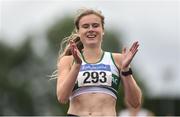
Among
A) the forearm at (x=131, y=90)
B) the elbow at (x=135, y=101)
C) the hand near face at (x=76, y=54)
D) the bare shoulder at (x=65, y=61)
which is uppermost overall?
the hand near face at (x=76, y=54)

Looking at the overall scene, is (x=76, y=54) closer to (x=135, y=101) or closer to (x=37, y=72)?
(x=135, y=101)

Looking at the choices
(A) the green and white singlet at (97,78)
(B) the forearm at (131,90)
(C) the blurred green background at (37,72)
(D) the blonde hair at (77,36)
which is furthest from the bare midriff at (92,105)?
(C) the blurred green background at (37,72)

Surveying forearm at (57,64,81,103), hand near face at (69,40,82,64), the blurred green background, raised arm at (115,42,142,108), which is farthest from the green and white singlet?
the blurred green background

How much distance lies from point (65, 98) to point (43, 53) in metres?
63.4

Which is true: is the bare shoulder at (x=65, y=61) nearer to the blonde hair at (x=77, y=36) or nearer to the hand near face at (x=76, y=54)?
the blonde hair at (x=77, y=36)

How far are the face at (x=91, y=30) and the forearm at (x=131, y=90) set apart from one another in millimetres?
516

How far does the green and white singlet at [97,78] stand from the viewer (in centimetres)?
1047

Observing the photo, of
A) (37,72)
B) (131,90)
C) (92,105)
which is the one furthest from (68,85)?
(37,72)

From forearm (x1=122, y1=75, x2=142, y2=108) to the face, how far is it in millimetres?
516

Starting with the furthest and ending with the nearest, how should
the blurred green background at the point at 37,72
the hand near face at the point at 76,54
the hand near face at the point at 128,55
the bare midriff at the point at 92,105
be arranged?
the blurred green background at the point at 37,72 → the bare midriff at the point at 92,105 → the hand near face at the point at 128,55 → the hand near face at the point at 76,54

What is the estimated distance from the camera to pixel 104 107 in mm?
10562

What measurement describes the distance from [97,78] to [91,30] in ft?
1.72

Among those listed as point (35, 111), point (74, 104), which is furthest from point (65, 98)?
point (35, 111)

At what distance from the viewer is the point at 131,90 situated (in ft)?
34.4
